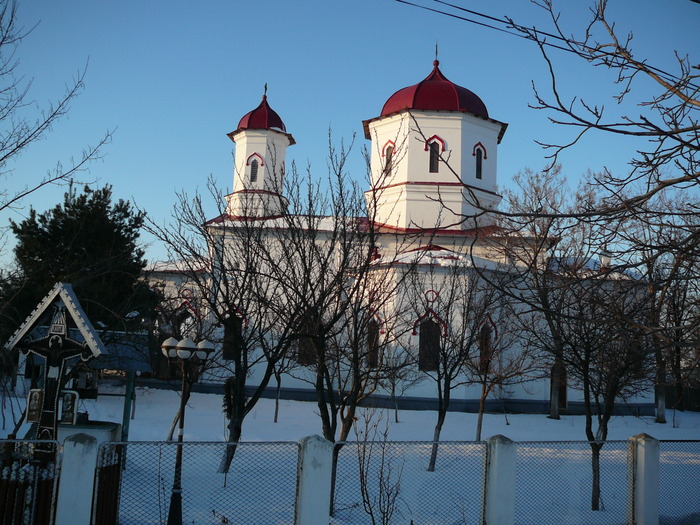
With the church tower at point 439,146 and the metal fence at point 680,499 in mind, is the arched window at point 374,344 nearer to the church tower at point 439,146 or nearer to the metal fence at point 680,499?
the metal fence at point 680,499

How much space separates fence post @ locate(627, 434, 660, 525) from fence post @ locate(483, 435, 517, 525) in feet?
6.91

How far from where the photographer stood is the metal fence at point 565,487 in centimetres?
964

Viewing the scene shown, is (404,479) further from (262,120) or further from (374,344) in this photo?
(262,120)

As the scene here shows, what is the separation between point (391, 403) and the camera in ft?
77.5

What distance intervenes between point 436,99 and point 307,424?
43.8 feet

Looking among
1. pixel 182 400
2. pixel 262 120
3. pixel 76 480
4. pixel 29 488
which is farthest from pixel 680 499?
pixel 262 120

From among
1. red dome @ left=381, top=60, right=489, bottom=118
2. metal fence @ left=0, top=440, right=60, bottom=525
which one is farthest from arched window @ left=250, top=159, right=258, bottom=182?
metal fence @ left=0, top=440, right=60, bottom=525

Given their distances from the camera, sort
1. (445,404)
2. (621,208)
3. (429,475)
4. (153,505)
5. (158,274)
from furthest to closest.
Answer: (158,274), (445,404), (429,475), (153,505), (621,208)

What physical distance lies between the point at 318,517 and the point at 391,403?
53.7 feet

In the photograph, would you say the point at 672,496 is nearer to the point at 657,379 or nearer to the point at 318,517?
the point at 318,517

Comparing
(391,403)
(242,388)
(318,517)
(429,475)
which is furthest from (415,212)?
(318,517)

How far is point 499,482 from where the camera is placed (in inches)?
322

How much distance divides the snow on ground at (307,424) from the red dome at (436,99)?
11.7 metres

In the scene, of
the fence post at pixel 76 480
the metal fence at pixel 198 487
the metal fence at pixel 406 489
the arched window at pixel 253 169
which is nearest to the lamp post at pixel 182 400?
the metal fence at pixel 198 487
